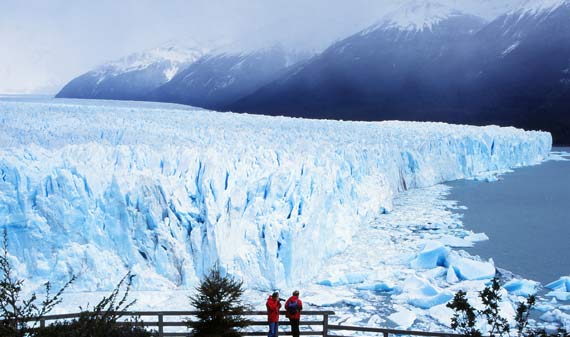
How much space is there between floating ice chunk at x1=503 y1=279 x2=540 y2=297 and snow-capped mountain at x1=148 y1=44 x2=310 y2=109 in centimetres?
7004

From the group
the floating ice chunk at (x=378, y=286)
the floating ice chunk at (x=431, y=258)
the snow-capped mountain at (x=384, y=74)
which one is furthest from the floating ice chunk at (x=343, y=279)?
the snow-capped mountain at (x=384, y=74)

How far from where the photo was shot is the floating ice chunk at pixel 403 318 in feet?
23.4

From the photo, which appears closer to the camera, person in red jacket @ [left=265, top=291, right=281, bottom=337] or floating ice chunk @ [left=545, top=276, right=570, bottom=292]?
person in red jacket @ [left=265, top=291, right=281, bottom=337]

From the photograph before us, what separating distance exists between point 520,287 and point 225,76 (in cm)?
8698

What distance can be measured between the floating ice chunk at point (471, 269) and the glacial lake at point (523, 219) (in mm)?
851

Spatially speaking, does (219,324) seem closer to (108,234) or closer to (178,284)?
(178,284)

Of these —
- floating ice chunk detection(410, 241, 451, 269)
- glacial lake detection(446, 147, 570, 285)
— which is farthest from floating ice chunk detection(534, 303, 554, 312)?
floating ice chunk detection(410, 241, 451, 269)

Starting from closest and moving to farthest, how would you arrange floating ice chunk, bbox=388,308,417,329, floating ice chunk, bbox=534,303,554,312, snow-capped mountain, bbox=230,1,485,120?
floating ice chunk, bbox=388,308,417,329
floating ice chunk, bbox=534,303,554,312
snow-capped mountain, bbox=230,1,485,120

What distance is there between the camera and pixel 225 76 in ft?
302

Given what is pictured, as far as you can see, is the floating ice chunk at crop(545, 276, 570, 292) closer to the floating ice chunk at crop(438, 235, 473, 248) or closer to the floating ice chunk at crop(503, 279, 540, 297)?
the floating ice chunk at crop(503, 279, 540, 297)

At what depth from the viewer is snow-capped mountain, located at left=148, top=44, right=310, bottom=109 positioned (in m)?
85.0

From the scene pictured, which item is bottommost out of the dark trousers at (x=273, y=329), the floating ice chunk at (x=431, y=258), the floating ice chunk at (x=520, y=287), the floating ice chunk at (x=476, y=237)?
the dark trousers at (x=273, y=329)

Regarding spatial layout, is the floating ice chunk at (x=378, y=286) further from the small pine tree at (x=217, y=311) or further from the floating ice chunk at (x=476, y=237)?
the small pine tree at (x=217, y=311)

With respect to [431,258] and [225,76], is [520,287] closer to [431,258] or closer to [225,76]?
[431,258]
